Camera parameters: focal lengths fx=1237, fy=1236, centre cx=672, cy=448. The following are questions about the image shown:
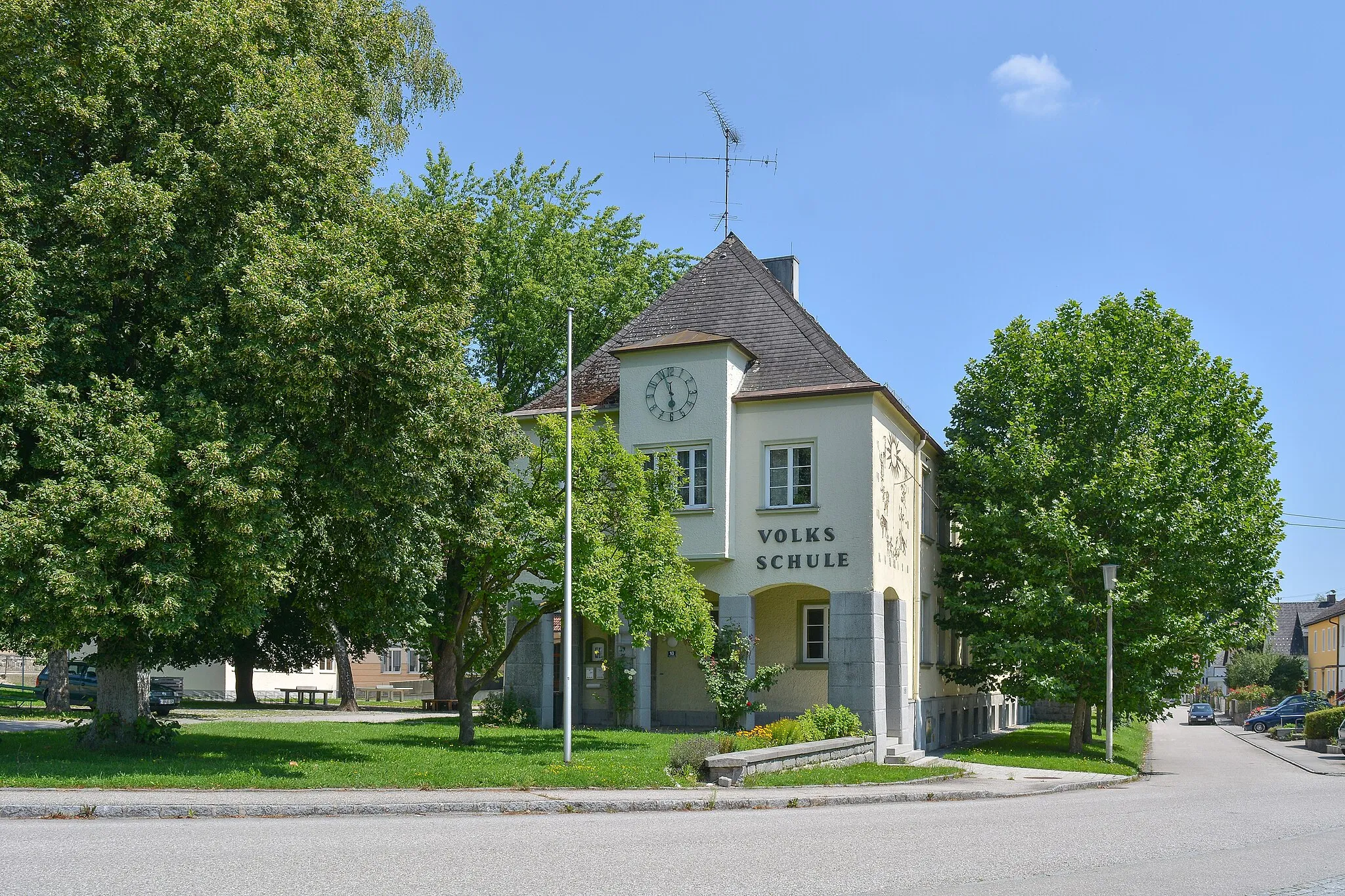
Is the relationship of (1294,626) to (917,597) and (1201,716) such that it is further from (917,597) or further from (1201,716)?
(917,597)

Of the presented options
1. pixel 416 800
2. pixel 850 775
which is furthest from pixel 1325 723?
pixel 416 800

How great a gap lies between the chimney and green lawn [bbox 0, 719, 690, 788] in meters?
13.8

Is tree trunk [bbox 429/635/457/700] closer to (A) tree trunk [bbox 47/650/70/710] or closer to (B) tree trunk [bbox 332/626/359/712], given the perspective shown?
(B) tree trunk [bbox 332/626/359/712]

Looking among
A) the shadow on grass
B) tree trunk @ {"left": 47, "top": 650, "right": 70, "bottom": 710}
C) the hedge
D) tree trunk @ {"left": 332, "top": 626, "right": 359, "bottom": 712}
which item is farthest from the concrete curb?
tree trunk @ {"left": 332, "top": 626, "right": 359, "bottom": 712}

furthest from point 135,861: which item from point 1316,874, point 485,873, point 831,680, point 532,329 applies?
point 532,329

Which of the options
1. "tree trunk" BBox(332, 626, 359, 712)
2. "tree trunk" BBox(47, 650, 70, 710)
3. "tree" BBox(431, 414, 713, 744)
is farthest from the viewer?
"tree trunk" BBox(332, 626, 359, 712)

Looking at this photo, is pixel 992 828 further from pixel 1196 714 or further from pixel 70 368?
pixel 1196 714

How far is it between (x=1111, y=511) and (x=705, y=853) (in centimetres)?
2050

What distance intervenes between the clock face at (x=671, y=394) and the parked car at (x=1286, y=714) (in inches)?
1533

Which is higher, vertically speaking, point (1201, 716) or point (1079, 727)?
point (1079, 727)

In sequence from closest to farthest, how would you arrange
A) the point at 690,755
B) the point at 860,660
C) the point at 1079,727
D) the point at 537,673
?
Answer: 1. the point at 690,755
2. the point at 860,660
3. the point at 537,673
4. the point at 1079,727

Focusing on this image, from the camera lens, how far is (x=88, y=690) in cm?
3822

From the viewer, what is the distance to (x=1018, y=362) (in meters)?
32.5

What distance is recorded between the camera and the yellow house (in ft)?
281
